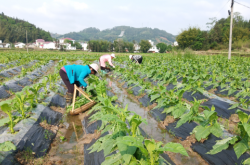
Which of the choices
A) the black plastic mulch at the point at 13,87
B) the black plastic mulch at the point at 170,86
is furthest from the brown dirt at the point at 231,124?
the black plastic mulch at the point at 13,87

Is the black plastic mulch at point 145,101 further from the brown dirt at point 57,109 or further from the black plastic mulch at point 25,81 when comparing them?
the black plastic mulch at point 25,81

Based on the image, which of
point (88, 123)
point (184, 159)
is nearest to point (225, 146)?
point (184, 159)

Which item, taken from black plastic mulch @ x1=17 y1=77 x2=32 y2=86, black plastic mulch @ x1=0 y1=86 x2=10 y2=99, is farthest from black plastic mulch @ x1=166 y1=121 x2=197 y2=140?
black plastic mulch @ x1=17 y1=77 x2=32 y2=86

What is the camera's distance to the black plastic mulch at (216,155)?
211 cm

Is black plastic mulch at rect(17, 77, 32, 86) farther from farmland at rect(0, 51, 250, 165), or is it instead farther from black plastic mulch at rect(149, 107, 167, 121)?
black plastic mulch at rect(149, 107, 167, 121)

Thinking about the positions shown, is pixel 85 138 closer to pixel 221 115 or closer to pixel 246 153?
pixel 246 153

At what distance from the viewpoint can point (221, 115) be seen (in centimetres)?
344

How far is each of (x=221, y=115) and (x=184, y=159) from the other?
5.35 feet

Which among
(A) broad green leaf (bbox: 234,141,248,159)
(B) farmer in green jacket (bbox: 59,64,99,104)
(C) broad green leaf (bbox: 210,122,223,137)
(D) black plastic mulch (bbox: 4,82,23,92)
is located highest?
(B) farmer in green jacket (bbox: 59,64,99,104)

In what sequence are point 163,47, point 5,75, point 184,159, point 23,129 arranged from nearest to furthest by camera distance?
1. point 184,159
2. point 23,129
3. point 5,75
4. point 163,47

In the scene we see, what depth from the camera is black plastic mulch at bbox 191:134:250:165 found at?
6.91 ft

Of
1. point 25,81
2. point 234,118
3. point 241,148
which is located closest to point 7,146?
point 241,148

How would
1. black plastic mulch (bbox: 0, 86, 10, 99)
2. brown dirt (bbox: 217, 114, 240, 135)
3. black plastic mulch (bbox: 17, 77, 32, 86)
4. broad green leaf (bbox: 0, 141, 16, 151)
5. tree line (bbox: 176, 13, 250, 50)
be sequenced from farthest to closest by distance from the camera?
tree line (bbox: 176, 13, 250, 50), black plastic mulch (bbox: 17, 77, 32, 86), black plastic mulch (bbox: 0, 86, 10, 99), brown dirt (bbox: 217, 114, 240, 135), broad green leaf (bbox: 0, 141, 16, 151)

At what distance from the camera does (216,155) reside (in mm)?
2270
